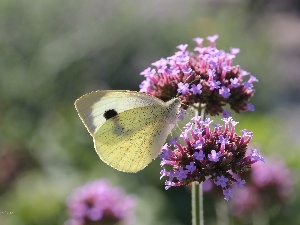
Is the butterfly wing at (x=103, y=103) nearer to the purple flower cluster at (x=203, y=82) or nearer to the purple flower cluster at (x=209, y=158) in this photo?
the purple flower cluster at (x=203, y=82)

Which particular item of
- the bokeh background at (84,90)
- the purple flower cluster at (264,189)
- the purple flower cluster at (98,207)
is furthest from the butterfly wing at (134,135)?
the bokeh background at (84,90)

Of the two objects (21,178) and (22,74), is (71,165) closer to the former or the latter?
(21,178)

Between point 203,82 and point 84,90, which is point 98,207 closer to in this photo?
point 203,82

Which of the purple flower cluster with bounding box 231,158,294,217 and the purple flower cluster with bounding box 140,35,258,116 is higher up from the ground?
the purple flower cluster with bounding box 231,158,294,217

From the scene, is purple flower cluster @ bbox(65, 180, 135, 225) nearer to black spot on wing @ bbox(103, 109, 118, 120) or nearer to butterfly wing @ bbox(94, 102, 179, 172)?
butterfly wing @ bbox(94, 102, 179, 172)

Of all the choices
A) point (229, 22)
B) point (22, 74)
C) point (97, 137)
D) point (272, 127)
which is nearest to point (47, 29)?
point (22, 74)

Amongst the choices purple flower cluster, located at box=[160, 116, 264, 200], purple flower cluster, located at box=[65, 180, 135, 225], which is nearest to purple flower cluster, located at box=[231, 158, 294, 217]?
purple flower cluster, located at box=[65, 180, 135, 225]
